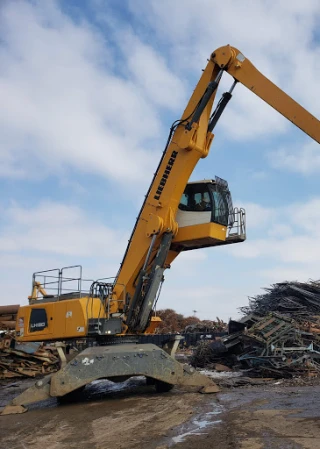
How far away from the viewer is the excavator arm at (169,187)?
39.1ft

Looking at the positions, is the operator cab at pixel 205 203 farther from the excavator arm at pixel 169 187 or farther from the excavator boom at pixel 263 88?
the excavator boom at pixel 263 88

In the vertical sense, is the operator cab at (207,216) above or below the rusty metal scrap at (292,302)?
above

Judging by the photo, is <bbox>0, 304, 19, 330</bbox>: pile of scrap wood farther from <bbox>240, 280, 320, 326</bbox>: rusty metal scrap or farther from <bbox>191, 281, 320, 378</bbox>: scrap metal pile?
<bbox>240, 280, 320, 326</bbox>: rusty metal scrap

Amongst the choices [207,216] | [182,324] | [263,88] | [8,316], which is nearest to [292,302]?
[207,216]

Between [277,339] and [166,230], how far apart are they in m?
5.74

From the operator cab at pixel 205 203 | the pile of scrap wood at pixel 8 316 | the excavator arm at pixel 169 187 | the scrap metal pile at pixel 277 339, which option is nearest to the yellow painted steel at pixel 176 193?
the excavator arm at pixel 169 187

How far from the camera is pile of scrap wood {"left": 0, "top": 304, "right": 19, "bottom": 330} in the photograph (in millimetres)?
19125

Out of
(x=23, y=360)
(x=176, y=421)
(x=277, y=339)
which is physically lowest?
(x=176, y=421)

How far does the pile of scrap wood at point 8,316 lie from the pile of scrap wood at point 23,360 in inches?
27.9

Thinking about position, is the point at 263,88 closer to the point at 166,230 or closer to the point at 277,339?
the point at 166,230

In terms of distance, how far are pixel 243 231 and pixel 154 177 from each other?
279cm

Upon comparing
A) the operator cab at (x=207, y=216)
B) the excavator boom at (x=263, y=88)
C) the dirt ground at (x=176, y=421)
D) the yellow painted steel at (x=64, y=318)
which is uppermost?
the excavator boom at (x=263, y=88)

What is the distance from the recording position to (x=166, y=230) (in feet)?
39.6

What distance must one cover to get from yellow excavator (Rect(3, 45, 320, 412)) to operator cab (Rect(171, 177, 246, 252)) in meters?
0.03
